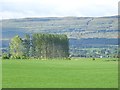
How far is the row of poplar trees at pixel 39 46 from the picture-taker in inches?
6531

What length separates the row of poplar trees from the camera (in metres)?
166

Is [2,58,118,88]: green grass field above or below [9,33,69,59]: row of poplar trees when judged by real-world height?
above

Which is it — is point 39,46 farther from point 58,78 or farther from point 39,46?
point 58,78

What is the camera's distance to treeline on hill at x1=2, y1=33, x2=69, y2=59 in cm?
16588

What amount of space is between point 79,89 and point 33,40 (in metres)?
140

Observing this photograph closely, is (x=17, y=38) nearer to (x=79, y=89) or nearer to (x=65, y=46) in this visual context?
(x=65, y=46)

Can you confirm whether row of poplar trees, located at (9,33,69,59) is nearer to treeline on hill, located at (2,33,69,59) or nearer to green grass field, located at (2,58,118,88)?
treeline on hill, located at (2,33,69,59)

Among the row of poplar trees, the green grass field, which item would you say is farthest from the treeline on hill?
the green grass field

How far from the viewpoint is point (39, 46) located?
174 meters

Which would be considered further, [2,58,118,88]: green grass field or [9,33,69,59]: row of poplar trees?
[9,33,69,59]: row of poplar trees

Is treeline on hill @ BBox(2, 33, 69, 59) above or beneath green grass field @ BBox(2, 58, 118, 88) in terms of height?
beneath

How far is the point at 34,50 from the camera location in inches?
6860

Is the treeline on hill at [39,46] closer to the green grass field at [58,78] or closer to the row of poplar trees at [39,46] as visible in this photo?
the row of poplar trees at [39,46]

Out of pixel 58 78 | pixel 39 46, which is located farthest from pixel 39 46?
pixel 58 78
